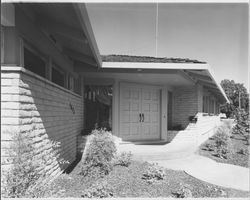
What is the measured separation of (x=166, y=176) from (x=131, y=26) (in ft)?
11.1

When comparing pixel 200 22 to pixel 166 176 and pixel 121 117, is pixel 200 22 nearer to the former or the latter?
pixel 166 176

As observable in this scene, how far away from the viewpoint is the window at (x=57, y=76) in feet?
19.1

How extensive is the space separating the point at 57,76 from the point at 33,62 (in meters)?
1.70

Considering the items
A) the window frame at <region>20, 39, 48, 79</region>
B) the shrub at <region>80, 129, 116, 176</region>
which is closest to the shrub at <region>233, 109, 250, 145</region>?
the shrub at <region>80, 129, 116, 176</region>

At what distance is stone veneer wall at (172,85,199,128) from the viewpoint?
11.5 m

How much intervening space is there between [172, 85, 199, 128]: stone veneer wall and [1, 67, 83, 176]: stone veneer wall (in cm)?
681

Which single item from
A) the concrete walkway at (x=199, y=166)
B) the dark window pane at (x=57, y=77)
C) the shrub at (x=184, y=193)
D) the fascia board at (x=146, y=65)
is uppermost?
the fascia board at (x=146, y=65)

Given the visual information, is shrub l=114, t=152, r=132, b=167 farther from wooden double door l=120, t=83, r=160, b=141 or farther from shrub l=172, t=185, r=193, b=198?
wooden double door l=120, t=83, r=160, b=141

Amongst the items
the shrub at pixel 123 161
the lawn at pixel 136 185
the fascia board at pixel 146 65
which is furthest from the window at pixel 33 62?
the shrub at pixel 123 161

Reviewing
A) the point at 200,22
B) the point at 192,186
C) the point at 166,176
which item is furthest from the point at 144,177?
the point at 200,22

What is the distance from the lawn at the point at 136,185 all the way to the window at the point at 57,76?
230cm

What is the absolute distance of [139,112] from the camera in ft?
32.8

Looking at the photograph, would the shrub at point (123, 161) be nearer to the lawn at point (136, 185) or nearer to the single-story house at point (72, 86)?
the lawn at point (136, 185)

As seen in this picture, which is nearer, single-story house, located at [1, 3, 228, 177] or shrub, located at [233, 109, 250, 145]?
single-story house, located at [1, 3, 228, 177]
